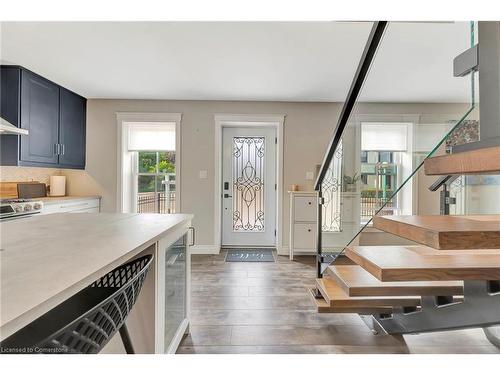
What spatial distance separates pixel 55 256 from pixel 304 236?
3.60 meters

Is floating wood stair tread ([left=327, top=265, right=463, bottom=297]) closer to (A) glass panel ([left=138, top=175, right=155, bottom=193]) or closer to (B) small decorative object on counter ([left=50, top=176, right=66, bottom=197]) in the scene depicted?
(A) glass panel ([left=138, top=175, right=155, bottom=193])

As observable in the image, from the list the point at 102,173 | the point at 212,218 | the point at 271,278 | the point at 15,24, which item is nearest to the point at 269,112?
the point at 212,218

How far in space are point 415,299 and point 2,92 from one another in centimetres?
448

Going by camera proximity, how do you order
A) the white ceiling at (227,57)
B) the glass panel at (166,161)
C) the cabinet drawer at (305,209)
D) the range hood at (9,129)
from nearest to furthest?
the white ceiling at (227,57)
the range hood at (9,129)
the cabinet drawer at (305,209)
the glass panel at (166,161)

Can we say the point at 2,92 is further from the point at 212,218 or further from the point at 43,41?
the point at 212,218

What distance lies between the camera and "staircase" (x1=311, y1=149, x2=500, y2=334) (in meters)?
0.81

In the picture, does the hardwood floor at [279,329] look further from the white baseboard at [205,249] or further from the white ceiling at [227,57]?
the white ceiling at [227,57]

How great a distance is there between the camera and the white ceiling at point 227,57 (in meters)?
1.72

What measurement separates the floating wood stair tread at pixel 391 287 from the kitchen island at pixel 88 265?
1061 mm

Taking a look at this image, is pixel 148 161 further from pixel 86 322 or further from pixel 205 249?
pixel 86 322

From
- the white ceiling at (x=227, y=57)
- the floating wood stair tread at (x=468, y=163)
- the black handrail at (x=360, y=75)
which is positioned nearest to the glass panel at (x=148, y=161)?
the white ceiling at (x=227, y=57)

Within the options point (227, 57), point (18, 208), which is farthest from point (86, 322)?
point (18, 208)

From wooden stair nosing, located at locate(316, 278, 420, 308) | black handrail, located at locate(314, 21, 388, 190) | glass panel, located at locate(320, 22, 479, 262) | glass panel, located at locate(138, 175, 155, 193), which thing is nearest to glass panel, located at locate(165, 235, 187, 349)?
wooden stair nosing, located at locate(316, 278, 420, 308)

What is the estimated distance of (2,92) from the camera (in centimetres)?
326
